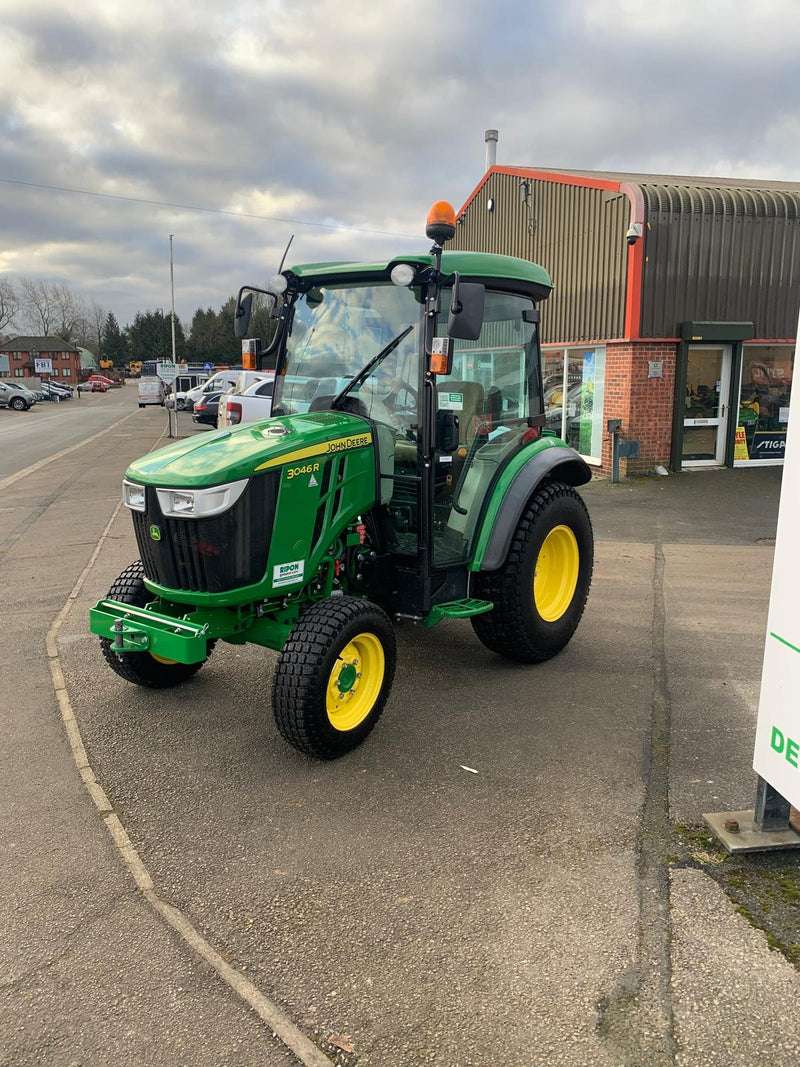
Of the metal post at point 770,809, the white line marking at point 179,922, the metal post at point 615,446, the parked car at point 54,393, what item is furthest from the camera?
the parked car at point 54,393

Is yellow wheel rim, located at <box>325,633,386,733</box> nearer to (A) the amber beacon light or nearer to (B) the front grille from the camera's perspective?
(B) the front grille

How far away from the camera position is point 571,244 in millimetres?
13406

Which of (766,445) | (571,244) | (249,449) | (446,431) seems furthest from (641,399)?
(249,449)

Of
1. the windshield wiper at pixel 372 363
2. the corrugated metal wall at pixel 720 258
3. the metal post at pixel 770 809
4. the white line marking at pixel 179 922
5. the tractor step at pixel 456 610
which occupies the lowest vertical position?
the white line marking at pixel 179 922

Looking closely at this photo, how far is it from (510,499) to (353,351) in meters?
1.24

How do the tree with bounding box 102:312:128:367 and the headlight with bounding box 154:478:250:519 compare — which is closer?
the headlight with bounding box 154:478:250:519

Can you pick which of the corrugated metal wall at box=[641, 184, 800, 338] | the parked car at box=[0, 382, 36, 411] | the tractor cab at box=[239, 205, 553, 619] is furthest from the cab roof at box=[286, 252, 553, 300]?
the parked car at box=[0, 382, 36, 411]

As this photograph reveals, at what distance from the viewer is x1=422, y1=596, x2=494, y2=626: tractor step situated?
437 cm

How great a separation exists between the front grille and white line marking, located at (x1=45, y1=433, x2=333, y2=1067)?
98 cm

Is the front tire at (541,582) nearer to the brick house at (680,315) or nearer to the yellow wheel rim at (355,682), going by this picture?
the yellow wheel rim at (355,682)

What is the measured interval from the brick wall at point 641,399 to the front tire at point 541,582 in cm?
728

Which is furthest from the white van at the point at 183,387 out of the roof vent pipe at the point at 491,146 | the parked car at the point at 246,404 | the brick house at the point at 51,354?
the brick house at the point at 51,354

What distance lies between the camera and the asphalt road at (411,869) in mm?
2285

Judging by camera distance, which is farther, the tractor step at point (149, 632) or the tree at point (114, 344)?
the tree at point (114, 344)
